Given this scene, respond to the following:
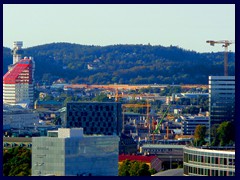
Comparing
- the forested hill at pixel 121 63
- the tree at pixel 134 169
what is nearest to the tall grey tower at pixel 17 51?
the forested hill at pixel 121 63

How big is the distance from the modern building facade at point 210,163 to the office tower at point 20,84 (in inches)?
951

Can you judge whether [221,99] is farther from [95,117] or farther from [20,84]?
[20,84]

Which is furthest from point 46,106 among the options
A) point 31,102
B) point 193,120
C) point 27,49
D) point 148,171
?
point 148,171

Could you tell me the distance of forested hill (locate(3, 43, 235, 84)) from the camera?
3809 centimetres

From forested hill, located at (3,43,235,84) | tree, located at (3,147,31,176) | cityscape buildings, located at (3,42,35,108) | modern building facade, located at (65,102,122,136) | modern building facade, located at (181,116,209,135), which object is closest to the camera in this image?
tree, located at (3,147,31,176)

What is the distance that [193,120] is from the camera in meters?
26.2

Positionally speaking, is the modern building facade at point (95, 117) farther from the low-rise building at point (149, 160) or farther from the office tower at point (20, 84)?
the office tower at point (20, 84)

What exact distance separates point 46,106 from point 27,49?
10336mm

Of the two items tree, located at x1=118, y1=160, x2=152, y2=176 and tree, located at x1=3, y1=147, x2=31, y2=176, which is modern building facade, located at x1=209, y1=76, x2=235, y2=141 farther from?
tree, located at x1=3, y1=147, x2=31, y2=176

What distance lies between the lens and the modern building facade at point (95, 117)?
1983 cm

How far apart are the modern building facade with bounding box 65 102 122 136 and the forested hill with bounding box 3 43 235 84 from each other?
15627 millimetres

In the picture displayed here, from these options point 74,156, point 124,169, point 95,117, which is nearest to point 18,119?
point 95,117

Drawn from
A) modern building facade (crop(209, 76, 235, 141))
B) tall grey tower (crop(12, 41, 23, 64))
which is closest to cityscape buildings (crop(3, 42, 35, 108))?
tall grey tower (crop(12, 41, 23, 64))

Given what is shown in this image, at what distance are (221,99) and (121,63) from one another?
55.5 feet
